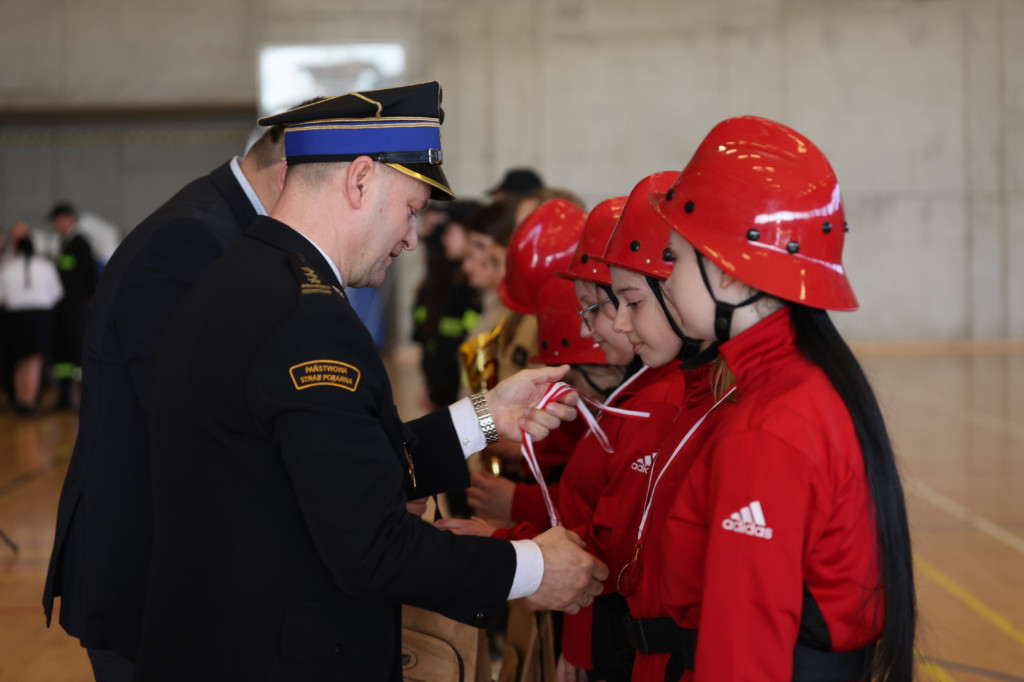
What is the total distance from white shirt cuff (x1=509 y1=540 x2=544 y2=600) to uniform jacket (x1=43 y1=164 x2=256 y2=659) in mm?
Answer: 923

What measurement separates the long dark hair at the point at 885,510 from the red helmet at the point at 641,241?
0.57 metres

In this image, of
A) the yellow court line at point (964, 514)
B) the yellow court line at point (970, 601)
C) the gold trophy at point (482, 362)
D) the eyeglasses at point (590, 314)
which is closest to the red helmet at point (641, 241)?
the eyeglasses at point (590, 314)

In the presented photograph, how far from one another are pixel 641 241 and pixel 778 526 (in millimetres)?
888

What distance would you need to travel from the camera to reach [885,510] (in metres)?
1.65

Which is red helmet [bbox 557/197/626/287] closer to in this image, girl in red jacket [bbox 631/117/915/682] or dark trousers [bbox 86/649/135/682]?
girl in red jacket [bbox 631/117/915/682]

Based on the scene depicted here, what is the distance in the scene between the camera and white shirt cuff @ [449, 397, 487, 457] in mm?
2379

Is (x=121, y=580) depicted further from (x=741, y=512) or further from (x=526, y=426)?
(x=741, y=512)

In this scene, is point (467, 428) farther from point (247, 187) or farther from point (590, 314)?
point (247, 187)

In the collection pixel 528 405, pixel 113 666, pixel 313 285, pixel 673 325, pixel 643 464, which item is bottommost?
pixel 113 666

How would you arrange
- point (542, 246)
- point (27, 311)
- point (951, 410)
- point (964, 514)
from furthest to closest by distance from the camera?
point (27, 311), point (951, 410), point (964, 514), point (542, 246)

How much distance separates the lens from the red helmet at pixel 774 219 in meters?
1.71

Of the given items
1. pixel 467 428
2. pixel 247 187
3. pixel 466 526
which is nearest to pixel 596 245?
pixel 467 428

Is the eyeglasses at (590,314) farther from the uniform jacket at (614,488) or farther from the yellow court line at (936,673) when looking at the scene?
the yellow court line at (936,673)

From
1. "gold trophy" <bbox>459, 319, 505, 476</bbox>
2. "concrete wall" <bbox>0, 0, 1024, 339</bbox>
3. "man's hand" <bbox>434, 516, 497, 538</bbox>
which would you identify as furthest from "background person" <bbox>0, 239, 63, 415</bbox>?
"man's hand" <bbox>434, 516, 497, 538</bbox>
